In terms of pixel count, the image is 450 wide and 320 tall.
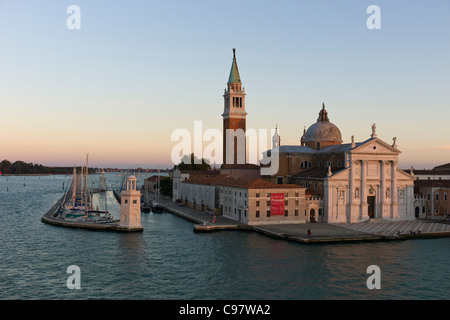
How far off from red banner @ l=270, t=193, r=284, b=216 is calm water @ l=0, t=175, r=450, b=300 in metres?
6.18

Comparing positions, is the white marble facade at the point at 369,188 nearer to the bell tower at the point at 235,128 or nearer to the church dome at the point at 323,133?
the church dome at the point at 323,133

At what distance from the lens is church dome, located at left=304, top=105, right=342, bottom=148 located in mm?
65312

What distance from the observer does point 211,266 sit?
1256 inches

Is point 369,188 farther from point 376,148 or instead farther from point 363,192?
point 376,148

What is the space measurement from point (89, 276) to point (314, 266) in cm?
1680

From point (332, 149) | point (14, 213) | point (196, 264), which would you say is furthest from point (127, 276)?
point (14, 213)

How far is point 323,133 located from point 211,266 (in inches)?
1558

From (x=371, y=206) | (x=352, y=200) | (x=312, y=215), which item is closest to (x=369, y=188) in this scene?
(x=371, y=206)

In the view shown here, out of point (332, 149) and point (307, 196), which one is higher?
point (332, 149)

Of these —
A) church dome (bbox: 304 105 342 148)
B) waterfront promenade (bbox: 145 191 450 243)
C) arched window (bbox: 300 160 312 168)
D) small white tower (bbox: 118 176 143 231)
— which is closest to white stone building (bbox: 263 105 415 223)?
waterfront promenade (bbox: 145 191 450 243)

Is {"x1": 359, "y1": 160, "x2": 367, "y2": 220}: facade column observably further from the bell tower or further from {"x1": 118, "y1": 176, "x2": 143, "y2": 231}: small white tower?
{"x1": 118, "y1": 176, "x2": 143, "y2": 231}: small white tower

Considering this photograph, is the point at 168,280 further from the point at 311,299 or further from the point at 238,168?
the point at 238,168
